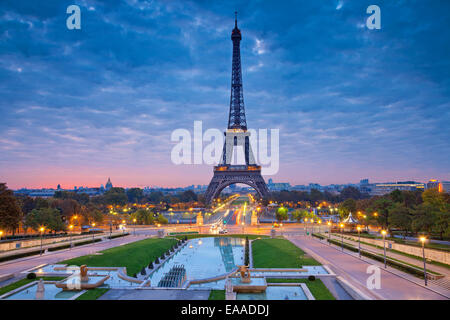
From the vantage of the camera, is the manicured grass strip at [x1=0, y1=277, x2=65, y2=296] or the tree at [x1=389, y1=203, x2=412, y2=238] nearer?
the manicured grass strip at [x1=0, y1=277, x2=65, y2=296]

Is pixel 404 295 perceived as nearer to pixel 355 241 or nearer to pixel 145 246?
pixel 355 241

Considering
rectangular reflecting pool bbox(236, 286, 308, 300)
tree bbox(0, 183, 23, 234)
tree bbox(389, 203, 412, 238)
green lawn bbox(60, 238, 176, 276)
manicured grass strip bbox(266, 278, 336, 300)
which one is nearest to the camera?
rectangular reflecting pool bbox(236, 286, 308, 300)

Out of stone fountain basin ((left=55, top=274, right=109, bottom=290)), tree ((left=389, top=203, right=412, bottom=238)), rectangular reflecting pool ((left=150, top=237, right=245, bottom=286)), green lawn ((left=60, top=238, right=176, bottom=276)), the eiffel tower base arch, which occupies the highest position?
the eiffel tower base arch

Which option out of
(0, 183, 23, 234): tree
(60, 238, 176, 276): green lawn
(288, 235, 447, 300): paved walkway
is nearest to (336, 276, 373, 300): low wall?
(288, 235, 447, 300): paved walkway

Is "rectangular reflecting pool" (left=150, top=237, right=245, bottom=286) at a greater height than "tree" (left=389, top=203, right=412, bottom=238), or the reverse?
"tree" (left=389, top=203, right=412, bottom=238)

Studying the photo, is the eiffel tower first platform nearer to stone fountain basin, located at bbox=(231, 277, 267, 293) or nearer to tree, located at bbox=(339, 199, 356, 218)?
tree, located at bbox=(339, 199, 356, 218)

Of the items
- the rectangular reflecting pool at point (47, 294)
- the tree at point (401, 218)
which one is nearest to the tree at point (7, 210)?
the rectangular reflecting pool at point (47, 294)

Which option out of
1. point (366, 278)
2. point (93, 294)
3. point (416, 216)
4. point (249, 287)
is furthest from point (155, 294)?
point (416, 216)
